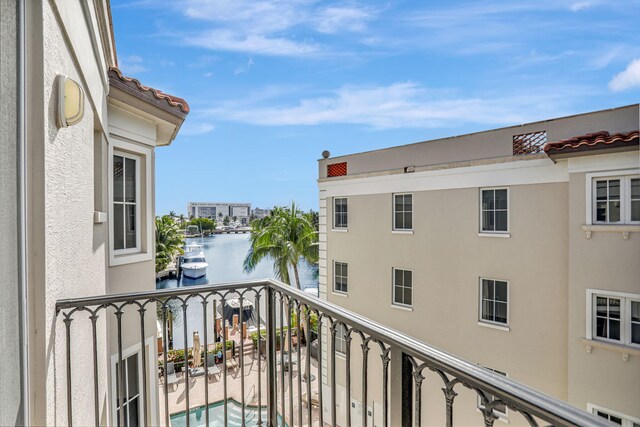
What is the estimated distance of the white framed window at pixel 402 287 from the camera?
916 centimetres

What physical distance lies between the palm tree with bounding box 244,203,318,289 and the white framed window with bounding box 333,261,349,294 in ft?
14.8

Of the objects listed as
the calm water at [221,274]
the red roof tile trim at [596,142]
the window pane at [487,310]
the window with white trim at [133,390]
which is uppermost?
the red roof tile trim at [596,142]

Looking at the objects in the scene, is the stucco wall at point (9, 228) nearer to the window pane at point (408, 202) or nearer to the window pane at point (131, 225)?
the window pane at point (131, 225)

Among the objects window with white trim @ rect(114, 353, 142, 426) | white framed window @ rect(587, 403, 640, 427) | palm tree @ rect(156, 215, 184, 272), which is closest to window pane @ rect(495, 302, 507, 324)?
white framed window @ rect(587, 403, 640, 427)

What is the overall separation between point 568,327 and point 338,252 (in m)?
6.06

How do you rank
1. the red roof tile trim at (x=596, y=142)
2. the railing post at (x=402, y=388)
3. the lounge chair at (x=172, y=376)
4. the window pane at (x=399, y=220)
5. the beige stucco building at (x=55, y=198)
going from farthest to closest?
the lounge chair at (x=172, y=376)
the window pane at (x=399, y=220)
the red roof tile trim at (x=596, y=142)
the railing post at (x=402, y=388)
the beige stucco building at (x=55, y=198)

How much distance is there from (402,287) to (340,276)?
7.40 ft

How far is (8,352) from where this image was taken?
3.48ft

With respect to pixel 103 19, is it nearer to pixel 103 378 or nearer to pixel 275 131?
pixel 103 378

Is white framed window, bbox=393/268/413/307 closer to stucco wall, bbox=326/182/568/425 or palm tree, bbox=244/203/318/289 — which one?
stucco wall, bbox=326/182/568/425

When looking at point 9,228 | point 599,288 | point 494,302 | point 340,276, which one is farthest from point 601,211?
point 9,228

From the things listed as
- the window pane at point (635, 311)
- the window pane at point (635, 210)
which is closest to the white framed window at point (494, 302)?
the window pane at point (635, 311)

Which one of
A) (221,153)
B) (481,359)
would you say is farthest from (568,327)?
(221,153)

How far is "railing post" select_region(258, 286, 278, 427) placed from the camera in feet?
8.52
